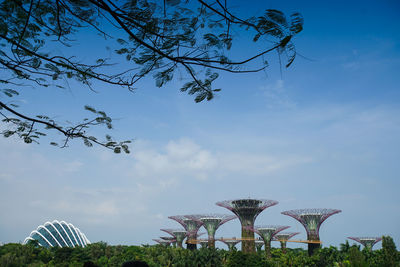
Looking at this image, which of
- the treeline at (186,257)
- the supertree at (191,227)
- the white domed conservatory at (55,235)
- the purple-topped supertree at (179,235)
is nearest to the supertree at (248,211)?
the treeline at (186,257)

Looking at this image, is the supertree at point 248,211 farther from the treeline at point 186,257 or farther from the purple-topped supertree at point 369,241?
the purple-topped supertree at point 369,241

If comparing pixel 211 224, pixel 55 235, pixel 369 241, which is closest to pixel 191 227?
pixel 211 224

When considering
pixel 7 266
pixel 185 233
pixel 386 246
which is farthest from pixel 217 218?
pixel 7 266

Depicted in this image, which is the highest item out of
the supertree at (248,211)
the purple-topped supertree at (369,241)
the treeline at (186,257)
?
the supertree at (248,211)

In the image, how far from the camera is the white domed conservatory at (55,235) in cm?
7643

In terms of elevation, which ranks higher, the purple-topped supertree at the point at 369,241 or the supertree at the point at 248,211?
the supertree at the point at 248,211

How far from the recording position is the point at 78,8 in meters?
3.50

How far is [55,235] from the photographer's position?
3051 inches

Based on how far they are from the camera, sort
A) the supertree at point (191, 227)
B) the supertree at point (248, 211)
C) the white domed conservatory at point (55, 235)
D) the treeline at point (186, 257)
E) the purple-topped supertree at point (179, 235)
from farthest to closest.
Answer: the white domed conservatory at point (55, 235), the purple-topped supertree at point (179, 235), the supertree at point (191, 227), the supertree at point (248, 211), the treeline at point (186, 257)

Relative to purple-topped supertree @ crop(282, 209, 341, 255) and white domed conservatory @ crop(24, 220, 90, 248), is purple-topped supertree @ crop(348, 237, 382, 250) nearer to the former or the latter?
purple-topped supertree @ crop(282, 209, 341, 255)

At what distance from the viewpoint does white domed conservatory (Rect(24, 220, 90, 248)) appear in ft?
251

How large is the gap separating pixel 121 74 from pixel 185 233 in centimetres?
5354

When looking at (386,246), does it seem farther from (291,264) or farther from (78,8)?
(78,8)

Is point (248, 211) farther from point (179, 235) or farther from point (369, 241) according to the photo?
point (369, 241)
